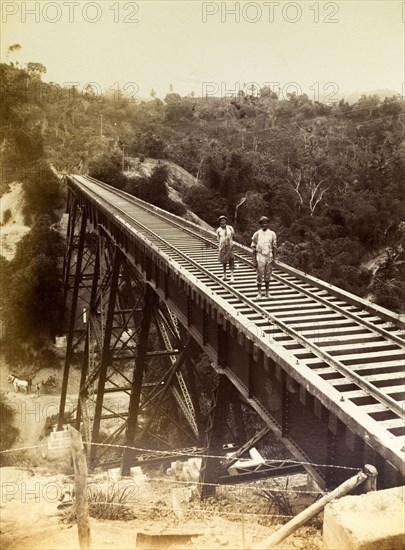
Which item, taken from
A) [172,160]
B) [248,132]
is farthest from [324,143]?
[172,160]

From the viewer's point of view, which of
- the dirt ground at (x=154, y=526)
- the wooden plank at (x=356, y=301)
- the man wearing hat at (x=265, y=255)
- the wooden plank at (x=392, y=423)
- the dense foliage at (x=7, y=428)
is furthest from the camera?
the dense foliage at (x=7, y=428)

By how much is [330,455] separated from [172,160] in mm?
39353

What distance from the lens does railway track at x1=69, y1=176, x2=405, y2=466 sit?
4.27m

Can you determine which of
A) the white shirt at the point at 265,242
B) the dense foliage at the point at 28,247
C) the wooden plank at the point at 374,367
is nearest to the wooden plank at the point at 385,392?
the wooden plank at the point at 374,367

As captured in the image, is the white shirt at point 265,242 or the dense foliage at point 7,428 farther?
the dense foliage at point 7,428

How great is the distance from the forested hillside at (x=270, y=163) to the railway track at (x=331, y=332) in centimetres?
1776

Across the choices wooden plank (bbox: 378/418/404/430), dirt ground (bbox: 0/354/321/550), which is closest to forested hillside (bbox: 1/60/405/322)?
dirt ground (bbox: 0/354/321/550)

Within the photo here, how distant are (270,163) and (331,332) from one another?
38.4m

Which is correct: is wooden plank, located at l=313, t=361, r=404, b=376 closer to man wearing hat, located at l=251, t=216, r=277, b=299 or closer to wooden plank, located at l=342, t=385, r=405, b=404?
wooden plank, located at l=342, t=385, r=405, b=404

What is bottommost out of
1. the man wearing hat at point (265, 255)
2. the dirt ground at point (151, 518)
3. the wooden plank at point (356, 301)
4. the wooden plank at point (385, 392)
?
the dirt ground at point (151, 518)

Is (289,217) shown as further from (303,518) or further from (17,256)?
(303,518)

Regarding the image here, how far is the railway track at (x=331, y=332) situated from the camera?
427 centimetres

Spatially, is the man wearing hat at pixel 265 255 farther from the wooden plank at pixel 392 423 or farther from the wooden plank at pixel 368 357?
the wooden plank at pixel 392 423

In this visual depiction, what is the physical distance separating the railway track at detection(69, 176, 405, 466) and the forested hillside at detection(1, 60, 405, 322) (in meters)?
17.8
